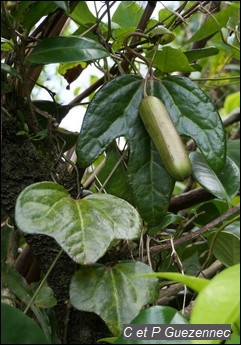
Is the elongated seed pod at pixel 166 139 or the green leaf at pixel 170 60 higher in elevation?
the green leaf at pixel 170 60

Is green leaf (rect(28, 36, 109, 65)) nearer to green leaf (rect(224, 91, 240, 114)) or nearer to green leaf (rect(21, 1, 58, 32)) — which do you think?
green leaf (rect(21, 1, 58, 32))

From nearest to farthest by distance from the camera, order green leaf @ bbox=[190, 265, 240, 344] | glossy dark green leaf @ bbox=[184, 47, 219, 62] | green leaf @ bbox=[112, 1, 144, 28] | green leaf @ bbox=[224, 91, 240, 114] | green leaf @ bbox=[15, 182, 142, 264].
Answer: green leaf @ bbox=[190, 265, 240, 344], green leaf @ bbox=[15, 182, 142, 264], glossy dark green leaf @ bbox=[184, 47, 219, 62], green leaf @ bbox=[112, 1, 144, 28], green leaf @ bbox=[224, 91, 240, 114]

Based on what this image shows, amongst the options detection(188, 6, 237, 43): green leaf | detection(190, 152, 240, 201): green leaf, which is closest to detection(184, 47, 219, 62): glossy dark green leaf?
detection(188, 6, 237, 43): green leaf

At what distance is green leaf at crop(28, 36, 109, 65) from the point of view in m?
0.62

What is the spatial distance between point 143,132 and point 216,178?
0.14 meters

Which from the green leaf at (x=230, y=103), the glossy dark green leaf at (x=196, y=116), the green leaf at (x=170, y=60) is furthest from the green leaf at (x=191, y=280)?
the green leaf at (x=230, y=103)

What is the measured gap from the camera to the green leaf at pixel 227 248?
29.9 inches

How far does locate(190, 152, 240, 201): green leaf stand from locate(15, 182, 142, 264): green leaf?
0.17 m

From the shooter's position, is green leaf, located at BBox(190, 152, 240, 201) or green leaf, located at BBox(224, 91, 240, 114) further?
green leaf, located at BBox(224, 91, 240, 114)

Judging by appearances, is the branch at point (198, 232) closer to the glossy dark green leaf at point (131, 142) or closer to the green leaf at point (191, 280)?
the glossy dark green leaf at point (131, 142)

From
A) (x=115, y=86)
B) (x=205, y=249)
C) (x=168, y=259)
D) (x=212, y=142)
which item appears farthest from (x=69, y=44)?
→ (x=205, y=249)

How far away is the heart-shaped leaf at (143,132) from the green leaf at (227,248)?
14 centimetres

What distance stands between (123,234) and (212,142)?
18 cm

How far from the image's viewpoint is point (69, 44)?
625 millimetres
